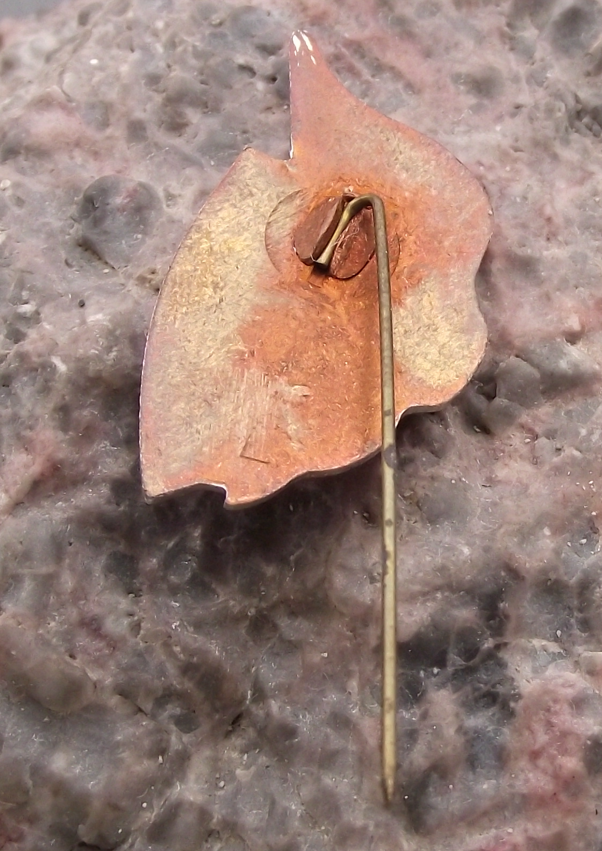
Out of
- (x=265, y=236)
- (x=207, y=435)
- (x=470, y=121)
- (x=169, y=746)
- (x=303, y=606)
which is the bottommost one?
(x=169, y=746)

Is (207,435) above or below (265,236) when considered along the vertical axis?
below

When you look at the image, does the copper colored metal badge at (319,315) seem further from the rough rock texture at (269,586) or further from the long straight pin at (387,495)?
the rough rock texture at (269,586)

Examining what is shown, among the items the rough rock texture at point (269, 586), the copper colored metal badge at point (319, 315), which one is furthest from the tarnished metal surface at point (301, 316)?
the rough rock texture at point (269, 586)

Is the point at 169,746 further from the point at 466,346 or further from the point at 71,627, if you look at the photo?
the point at 466,346

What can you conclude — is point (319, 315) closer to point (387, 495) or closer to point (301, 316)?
point (301, 316)

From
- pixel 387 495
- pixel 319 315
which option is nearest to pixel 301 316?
pixel 319 315

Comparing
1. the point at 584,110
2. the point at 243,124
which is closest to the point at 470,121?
the point at 584,110

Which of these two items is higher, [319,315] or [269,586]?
[319,315]

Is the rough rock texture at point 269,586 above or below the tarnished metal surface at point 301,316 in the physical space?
below
